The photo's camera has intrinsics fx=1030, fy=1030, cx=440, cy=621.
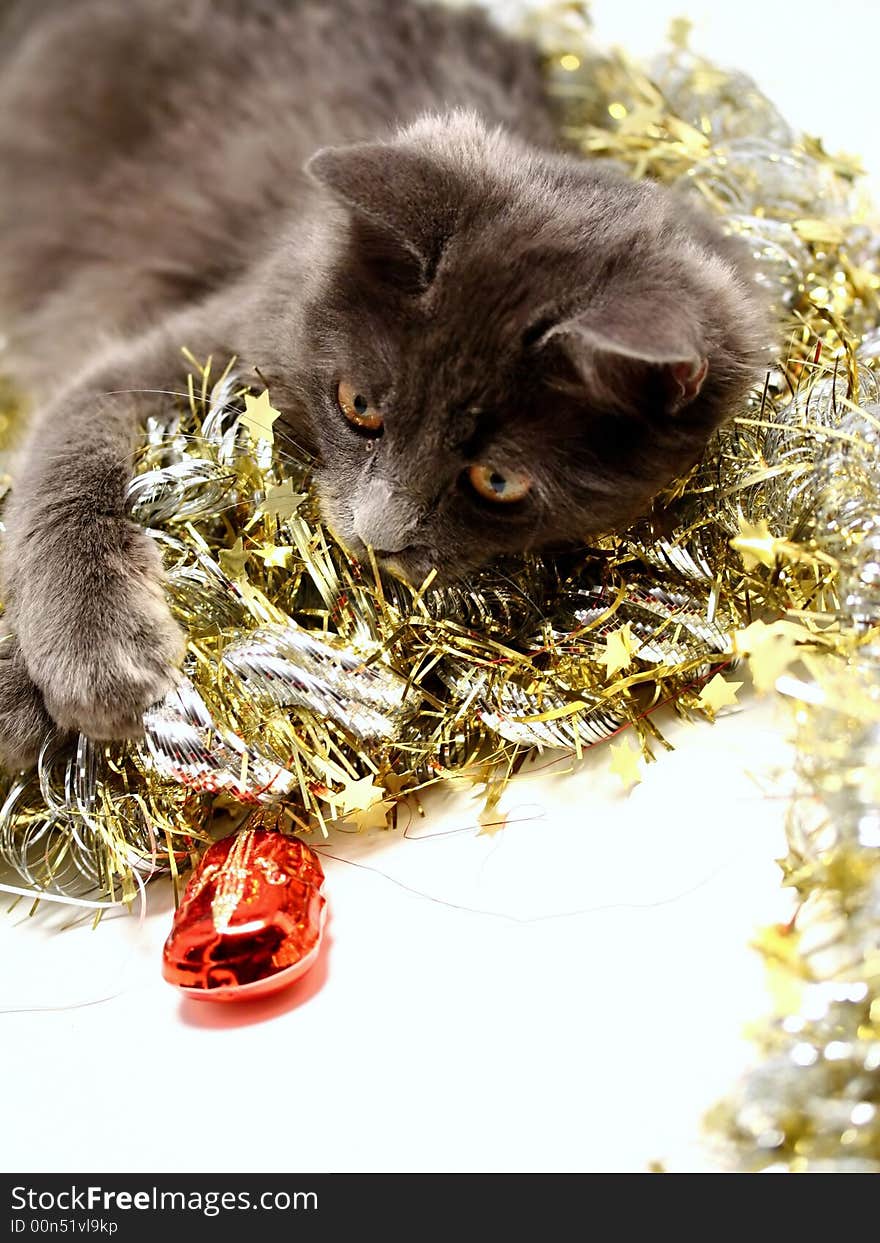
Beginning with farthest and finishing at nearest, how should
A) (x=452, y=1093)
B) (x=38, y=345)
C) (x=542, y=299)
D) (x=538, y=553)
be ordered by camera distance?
(x=38, y=345) → (x=538, y=553) → (x=542, y=299) → (x=452, y=1093)

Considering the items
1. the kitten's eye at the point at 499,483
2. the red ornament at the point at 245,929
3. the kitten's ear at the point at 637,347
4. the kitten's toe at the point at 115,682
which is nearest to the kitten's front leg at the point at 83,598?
the kitten's toe at the point at 115,682

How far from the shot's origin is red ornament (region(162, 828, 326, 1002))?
85 centimetres

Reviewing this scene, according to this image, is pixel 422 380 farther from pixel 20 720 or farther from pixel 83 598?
pixel 20 720

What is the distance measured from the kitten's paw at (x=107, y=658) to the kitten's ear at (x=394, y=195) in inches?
16.4

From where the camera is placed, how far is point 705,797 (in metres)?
1.00

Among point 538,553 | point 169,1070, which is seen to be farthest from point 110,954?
point 538,553

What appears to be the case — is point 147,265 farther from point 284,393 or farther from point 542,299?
point 542,299

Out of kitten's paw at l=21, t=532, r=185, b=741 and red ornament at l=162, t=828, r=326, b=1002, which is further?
kitten's paw at l=21, t=532, r=185, b=741

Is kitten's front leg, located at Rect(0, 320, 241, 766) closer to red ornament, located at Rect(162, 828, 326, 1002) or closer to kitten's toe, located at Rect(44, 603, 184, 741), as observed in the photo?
kitten's toe, located at Rect(44, 603, 184, 741)

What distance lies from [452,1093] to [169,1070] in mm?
233

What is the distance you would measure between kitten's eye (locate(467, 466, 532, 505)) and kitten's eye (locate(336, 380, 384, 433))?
112 mm

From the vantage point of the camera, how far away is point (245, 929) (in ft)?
2.79

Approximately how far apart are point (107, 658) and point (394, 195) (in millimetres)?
505

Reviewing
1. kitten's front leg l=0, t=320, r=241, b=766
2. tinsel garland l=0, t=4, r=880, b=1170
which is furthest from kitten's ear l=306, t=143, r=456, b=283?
kitten's front leg l=0, t=320, r=241, b=766
